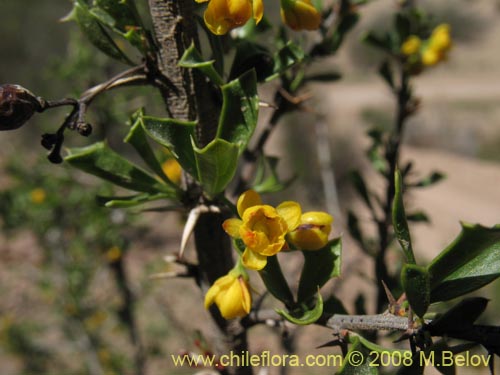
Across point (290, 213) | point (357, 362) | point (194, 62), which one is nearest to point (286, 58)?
point (194, 62)

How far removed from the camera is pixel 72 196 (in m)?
3.31

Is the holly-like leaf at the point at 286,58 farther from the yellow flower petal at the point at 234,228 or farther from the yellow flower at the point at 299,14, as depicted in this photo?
the yellow flower petal at the point at 234,228

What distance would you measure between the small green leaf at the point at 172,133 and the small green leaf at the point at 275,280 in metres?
0.25

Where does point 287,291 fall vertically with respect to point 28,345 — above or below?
above

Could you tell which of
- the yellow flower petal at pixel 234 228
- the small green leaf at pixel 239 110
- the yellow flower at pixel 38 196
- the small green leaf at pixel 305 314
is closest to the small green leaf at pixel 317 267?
the small green leaf at pixel 305 314

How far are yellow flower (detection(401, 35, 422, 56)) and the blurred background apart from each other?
26 centimetres

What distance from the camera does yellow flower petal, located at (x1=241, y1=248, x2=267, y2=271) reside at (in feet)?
2.44

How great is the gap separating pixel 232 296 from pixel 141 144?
0.34m

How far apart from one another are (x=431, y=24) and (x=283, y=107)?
2.63ft

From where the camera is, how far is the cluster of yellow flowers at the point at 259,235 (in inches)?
29.7

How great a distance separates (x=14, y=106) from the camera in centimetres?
66

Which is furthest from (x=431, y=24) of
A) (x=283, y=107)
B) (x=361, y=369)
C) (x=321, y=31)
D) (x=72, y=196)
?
(x=72, y=196)

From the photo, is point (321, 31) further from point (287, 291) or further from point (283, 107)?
point (287, 291)

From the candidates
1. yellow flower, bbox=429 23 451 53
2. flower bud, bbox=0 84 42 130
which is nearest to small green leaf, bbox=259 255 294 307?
flower bud, bbox=0 84 42 130
